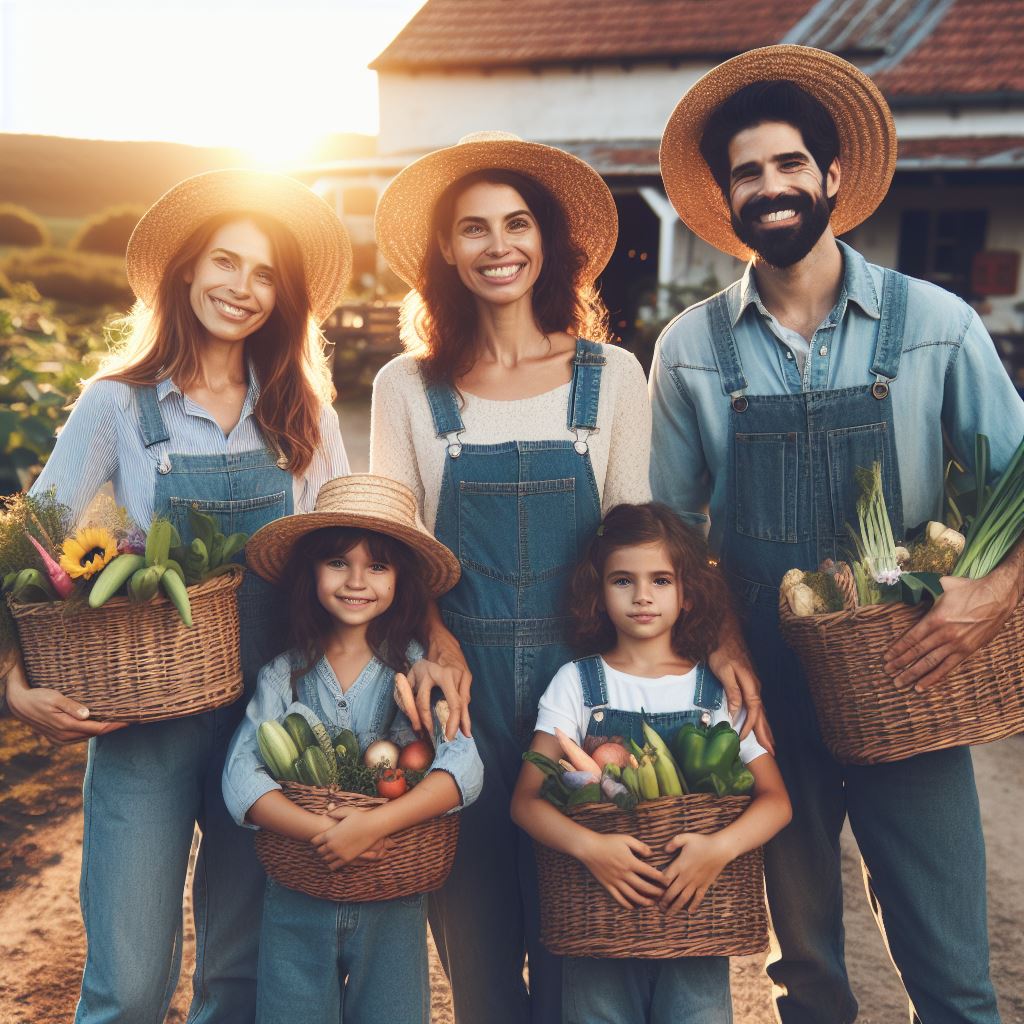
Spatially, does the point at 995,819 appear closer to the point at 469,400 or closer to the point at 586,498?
the point at 586,498

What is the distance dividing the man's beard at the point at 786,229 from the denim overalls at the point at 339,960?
1.62m

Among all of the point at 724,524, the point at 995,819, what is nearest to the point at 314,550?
the point at 724,524

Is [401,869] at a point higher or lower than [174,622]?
lower

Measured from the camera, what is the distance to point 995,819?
4578 millimetres

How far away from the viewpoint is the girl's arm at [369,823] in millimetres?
2416

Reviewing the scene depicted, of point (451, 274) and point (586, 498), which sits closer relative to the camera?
point (586, 498)

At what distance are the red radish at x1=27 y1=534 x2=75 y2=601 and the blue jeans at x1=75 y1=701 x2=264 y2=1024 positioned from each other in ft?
1.38

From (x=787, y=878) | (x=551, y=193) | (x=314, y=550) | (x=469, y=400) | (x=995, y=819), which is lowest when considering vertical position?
(x=995, y=819)

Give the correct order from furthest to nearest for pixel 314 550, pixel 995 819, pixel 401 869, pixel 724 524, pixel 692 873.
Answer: pixel 995 819 < pixel 724 524 < pixel 314 550 < pixel 401 869 < pixel 692 873

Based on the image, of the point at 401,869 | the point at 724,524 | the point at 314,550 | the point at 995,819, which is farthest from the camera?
the point at 995,819

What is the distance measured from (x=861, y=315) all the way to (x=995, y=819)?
2.71 metres

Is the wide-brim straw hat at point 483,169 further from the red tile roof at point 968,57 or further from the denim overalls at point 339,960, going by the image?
the red tile roof at point 968,57

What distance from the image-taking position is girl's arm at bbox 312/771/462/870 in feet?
7.93

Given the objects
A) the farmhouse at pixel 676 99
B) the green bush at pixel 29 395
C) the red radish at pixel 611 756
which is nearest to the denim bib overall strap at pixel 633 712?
the red radish at pixel 611 756
